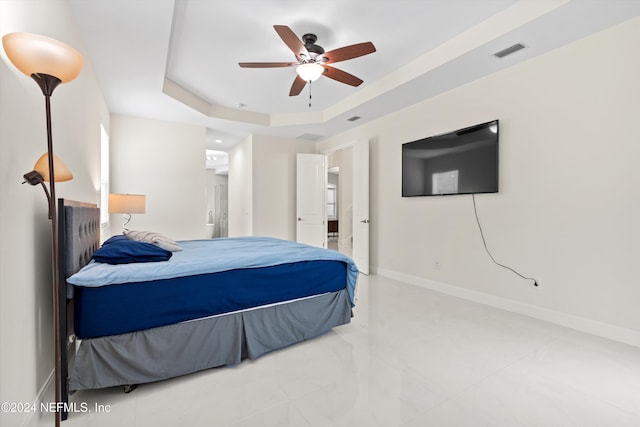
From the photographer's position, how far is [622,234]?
8.05 feet

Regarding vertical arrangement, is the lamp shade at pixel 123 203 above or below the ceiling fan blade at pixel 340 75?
below

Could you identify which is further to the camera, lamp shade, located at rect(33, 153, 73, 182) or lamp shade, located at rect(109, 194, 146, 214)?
lamp shade, located at rect(109, 194, 146, 214)

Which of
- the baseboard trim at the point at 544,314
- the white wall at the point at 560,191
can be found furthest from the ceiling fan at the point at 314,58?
the baseboard trim at the point at 544,314

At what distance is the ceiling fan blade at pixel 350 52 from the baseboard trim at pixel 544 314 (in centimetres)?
294

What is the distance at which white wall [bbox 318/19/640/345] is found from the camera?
244 centimetres

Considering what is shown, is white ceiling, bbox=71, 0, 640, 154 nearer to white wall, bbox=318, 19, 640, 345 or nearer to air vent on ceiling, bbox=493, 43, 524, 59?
air vent on ceiling, bbox=493, 43, 524, 59

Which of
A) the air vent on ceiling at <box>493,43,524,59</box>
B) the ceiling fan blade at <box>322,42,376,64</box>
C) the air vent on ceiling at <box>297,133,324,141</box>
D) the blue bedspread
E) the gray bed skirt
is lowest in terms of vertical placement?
the gray bed skirt

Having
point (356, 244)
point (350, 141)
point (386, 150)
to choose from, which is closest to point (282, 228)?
point (356, 244)

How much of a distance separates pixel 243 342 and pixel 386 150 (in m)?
3.71

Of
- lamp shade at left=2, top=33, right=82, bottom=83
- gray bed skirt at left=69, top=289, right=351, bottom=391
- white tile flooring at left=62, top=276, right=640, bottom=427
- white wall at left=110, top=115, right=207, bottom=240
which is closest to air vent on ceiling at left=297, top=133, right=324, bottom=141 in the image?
white wall at left=110, top=115, right=207, bottom=240

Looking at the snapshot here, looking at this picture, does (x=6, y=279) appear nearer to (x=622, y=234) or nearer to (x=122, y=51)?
(x=122, y=51)

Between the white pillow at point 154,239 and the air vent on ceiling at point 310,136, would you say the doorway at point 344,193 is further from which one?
the white pillow at point 154,239

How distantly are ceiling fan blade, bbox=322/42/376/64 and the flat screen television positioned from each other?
1.70 m

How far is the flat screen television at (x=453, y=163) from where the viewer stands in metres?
3.31
